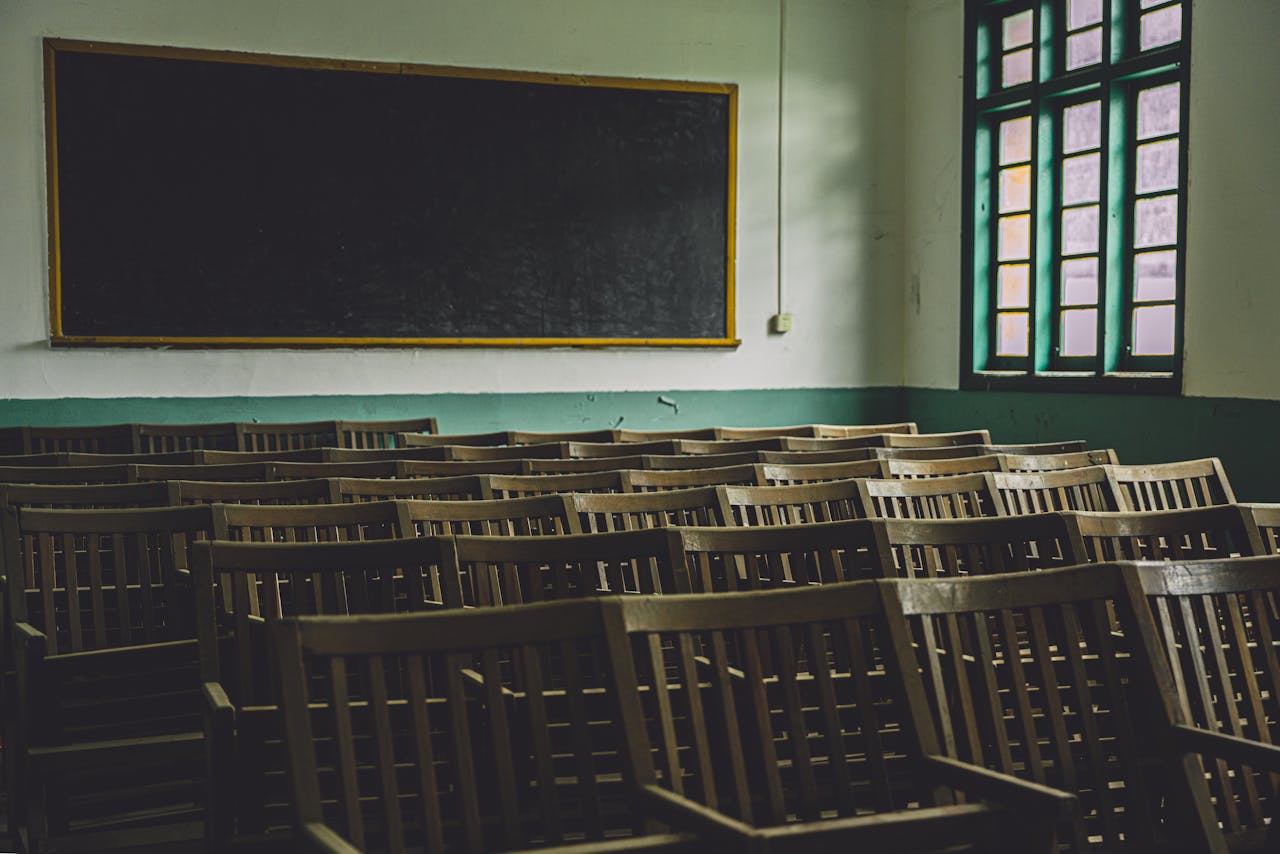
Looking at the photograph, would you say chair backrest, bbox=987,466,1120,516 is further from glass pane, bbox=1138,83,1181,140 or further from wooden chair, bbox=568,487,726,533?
glass pane, bbox=1138,83,1181,140

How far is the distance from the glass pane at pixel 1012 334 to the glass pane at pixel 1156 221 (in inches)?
42.9

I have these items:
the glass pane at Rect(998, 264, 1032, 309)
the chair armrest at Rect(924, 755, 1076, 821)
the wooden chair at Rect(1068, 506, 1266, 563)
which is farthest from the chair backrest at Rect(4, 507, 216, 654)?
the glass pane at Rect(998, 264, 1032, 309)

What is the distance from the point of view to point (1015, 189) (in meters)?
8.70

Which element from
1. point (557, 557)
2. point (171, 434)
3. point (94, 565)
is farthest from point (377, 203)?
point (557, 557)

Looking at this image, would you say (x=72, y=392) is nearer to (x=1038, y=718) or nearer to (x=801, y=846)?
(x=1038, y=718)

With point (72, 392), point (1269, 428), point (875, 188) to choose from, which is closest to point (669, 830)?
point (1269, 428)

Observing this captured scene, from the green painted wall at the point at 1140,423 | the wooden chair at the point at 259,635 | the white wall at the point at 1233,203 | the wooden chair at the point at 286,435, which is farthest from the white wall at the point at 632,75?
the wooden chair at the point at 259,635

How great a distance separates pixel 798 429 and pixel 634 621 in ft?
16.2

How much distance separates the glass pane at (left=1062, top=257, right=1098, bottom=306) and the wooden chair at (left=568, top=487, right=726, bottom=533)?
5074 mm

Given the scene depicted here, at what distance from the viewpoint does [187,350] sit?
7.79m

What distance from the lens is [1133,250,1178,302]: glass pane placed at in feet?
24.4

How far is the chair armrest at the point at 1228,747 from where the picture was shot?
6.59 ft

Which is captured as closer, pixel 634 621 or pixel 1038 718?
pixel 634 621

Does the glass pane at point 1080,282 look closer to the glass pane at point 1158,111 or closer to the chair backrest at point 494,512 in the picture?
the glass pane at point 1158,111
